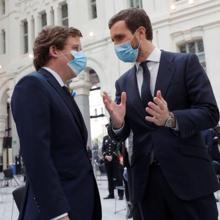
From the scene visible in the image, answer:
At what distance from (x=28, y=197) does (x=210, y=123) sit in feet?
3.29

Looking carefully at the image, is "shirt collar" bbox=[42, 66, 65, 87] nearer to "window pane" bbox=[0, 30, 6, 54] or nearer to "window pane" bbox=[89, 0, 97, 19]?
"window pane" bbox=[89, 0, 97, 19]

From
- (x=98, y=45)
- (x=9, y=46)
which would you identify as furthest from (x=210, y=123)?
(x=9, y=46)

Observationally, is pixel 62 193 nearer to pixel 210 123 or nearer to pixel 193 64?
pixel 210 123

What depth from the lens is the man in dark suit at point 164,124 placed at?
1.79 m

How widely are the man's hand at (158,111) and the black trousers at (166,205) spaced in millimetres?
274

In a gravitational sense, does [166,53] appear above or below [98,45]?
below

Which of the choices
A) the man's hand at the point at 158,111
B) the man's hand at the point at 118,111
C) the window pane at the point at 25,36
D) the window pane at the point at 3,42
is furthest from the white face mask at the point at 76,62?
the window pane at the point at 3,42

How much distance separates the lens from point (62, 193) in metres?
1.70

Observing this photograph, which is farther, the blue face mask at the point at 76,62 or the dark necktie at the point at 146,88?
the blue face mask at the point at 76,62

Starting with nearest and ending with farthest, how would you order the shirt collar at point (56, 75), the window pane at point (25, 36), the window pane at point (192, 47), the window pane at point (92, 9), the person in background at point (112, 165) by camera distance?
the shirt collar at point (56, 75)
the person in background at point (112, 165)
the window pane at point (192, 47)
the window pane at point (92, 9)
the window pane at point (25, 36)

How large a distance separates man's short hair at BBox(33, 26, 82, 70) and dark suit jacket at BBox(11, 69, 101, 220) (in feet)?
0.45

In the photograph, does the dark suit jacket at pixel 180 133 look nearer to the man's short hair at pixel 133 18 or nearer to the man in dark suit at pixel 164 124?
the man in dark suit at pixel 164 124

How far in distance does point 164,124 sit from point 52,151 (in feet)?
1.91

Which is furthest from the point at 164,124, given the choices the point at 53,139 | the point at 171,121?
the point at 53,139
